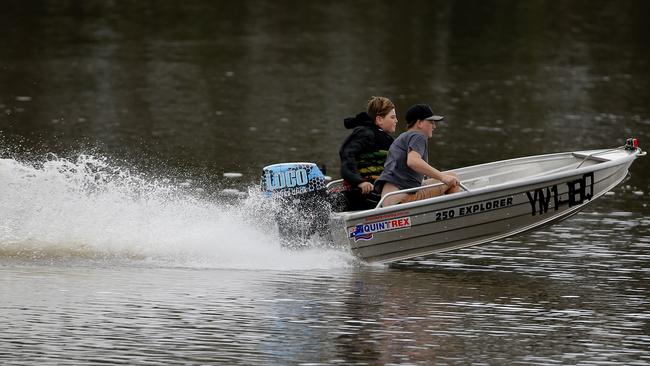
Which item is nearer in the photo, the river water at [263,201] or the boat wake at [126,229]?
the river water at [263,201]

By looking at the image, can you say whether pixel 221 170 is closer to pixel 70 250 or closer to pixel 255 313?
pixel 70 250

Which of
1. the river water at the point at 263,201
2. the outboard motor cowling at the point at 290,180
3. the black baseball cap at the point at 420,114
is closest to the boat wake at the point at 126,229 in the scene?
the river water at the point at 263,201

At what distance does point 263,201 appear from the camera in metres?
13.7

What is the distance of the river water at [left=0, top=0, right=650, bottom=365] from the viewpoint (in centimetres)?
1058

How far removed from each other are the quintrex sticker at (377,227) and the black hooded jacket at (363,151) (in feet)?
1.65

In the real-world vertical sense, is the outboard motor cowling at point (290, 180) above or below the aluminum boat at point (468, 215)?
above

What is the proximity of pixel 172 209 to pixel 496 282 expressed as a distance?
11.9 feet

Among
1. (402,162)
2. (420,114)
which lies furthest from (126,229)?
(420,114)

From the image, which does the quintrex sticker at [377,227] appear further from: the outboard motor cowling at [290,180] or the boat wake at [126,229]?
the outboard motor cowling at [290,180]

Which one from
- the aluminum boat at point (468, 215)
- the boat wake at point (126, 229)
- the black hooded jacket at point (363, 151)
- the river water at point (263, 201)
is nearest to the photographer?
the river water at point (263, 201)

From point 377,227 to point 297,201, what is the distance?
807 mm

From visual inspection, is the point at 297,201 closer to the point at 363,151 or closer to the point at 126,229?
the point at 363,151

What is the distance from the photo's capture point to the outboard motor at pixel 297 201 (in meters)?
13.6

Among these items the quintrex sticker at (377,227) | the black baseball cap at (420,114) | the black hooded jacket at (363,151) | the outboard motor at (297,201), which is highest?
the black baseball cap at (420,114)
